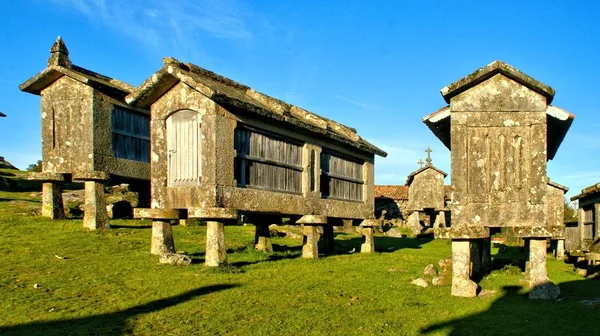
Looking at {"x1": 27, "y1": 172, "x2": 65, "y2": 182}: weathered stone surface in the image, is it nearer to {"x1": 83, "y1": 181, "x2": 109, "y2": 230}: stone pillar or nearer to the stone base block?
{"x1": 83, "y1": 181, "x2": 109, "y2": 230}: stone pillar

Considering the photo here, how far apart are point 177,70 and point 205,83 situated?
2.35ft

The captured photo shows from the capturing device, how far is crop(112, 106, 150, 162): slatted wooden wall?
58.2 feet

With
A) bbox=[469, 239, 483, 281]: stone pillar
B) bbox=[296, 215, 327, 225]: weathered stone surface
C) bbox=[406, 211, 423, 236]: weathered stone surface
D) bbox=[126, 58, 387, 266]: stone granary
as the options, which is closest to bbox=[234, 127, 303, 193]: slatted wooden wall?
bbox=[126, 58, 387, 266]: stone granary

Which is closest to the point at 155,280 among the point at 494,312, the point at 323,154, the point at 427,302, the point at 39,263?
the point at 39,263

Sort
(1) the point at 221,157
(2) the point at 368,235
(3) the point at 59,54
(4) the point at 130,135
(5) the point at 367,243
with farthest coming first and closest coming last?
(2) the point at 368,235 → (5) the point at 367,243 → (4) the point at 130,135 → (3) the point at 59,54 → (1) the point at 221,157

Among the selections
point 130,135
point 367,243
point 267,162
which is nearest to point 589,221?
point 367,243

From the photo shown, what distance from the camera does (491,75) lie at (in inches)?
434

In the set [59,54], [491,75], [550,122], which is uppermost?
[59,54]

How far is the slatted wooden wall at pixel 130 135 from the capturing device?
17.7 metres

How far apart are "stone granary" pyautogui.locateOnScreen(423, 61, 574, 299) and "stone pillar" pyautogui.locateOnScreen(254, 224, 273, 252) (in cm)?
679

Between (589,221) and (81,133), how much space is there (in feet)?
59.1

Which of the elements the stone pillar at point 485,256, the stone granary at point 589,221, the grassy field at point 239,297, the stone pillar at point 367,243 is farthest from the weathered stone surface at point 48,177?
the stone granary at point 589,221

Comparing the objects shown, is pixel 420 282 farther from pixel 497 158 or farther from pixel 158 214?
pixel 158 214

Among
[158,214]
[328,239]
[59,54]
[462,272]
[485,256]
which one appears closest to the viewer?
[462,272]
